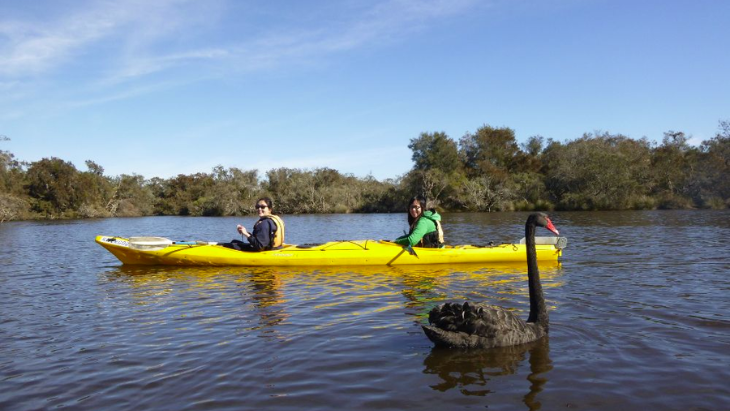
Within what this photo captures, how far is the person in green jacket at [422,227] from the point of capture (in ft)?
32.3

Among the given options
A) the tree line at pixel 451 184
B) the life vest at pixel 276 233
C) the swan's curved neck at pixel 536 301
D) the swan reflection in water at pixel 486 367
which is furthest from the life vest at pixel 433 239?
the tree line at pixel 451 184

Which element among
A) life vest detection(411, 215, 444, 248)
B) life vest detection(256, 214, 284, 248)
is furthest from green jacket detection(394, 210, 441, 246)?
life vest detection(256, 214, 284, 248)

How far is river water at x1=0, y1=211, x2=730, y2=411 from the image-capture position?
3.88m

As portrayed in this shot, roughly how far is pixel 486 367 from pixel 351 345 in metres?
1.37

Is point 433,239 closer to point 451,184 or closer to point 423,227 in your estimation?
point 423,227

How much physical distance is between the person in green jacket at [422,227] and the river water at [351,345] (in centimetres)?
112

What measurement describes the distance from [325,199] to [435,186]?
13245 millimetres

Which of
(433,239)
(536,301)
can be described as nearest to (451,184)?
(433,239)

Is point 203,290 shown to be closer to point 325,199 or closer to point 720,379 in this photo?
point 720,379

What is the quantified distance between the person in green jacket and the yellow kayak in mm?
197

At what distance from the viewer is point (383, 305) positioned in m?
6.86

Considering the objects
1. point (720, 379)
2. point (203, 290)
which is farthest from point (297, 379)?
point (203, 290)

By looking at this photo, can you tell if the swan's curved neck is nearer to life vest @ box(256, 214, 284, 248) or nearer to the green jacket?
the green jacket

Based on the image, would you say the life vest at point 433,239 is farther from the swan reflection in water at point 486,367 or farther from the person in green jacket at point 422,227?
the swan reflection in water at point 486,367
